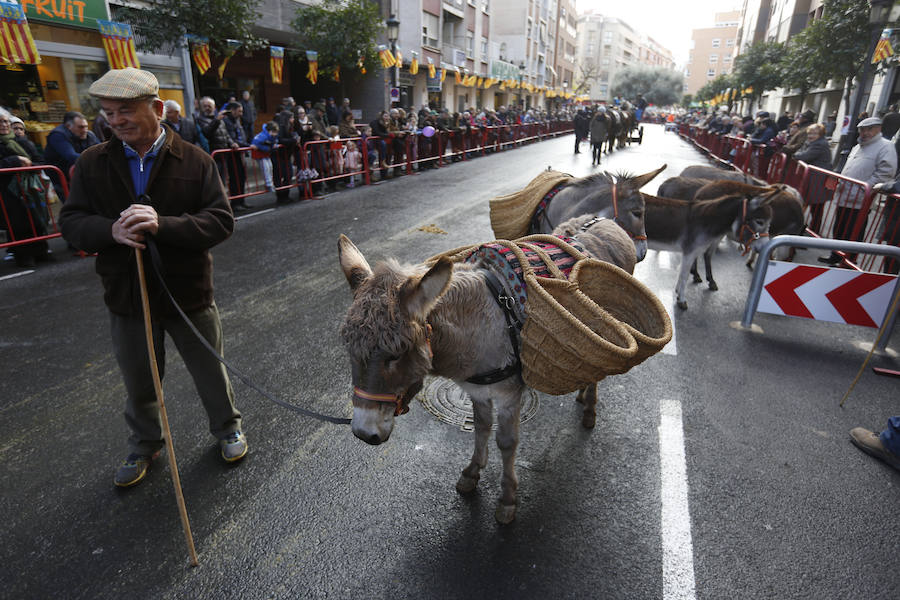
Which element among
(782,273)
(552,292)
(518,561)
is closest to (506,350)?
(552,292)

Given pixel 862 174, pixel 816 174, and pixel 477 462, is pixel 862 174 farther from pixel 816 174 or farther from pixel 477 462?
pixel 477 462

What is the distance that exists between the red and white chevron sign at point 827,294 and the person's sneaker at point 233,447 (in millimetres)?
5406

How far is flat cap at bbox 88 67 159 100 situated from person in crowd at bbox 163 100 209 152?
7.64 m

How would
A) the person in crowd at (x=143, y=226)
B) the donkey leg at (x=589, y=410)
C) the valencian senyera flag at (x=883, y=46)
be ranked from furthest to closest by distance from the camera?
the valencian senyera flag at (x=883, y=46) → the donkey leg at (x=589, y=410) → the person in crowd at (x=143, y=226)

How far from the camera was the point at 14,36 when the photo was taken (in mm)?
9141

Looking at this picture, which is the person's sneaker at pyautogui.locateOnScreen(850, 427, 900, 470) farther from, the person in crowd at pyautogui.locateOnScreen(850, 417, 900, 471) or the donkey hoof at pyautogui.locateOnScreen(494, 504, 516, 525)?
the donkey hoof at pyautogui.locateOnScreen(494, 504, 516, 525)

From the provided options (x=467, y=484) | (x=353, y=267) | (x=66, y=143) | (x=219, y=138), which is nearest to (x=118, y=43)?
(x=219, y=138)

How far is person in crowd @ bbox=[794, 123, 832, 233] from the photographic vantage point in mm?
7762

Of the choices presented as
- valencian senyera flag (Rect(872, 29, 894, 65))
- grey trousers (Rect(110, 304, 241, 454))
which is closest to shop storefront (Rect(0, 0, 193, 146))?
grey trousers (Rect(110, 304, 241, 454))

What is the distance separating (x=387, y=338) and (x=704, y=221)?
5.41 meters

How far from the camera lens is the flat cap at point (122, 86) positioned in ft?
7.41

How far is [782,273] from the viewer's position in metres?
5.12

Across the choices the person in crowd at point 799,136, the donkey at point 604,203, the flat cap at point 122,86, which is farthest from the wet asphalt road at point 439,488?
the person in crowd at point 799,136

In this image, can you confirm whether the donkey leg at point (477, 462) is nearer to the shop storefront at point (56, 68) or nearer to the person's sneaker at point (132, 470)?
the person's sneaker at point (132, 470)
